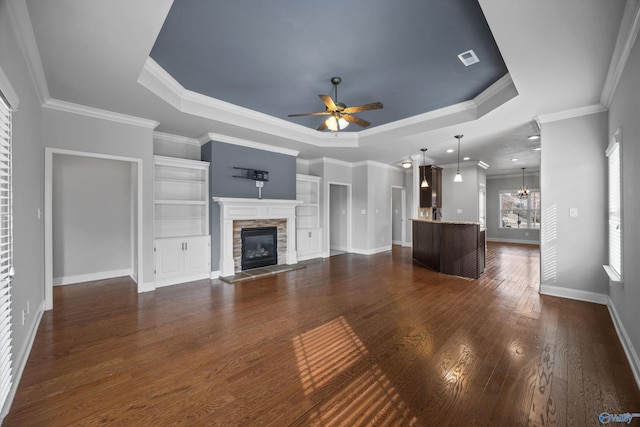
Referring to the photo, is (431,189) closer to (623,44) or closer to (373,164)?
(373,164)

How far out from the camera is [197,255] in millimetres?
4910

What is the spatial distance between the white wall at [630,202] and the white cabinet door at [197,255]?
5.38 meters

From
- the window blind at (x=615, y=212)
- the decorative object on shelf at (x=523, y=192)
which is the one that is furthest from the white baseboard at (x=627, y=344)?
the decorative object on shelf at (x=523, y=192)

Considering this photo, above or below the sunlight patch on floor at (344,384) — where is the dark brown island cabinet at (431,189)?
above

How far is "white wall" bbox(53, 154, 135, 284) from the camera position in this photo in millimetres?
4535

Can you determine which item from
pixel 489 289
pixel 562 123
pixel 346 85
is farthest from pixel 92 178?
pixel 562 123

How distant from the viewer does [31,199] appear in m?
2.80

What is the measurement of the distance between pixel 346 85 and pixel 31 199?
3800mm

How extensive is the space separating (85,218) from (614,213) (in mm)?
7784

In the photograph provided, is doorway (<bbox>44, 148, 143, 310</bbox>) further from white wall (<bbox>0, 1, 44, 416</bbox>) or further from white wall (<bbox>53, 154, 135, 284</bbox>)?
white wall (<bbox>0, 1, 44, 416</bbox>)

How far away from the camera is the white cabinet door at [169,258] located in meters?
4.47

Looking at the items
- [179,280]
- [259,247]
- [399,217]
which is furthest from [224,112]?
[399,217]

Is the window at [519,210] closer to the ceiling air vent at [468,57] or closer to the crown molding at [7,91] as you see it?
the ceiling air vent at [468,57]

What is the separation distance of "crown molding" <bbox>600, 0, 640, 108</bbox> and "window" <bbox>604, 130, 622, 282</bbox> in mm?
576
